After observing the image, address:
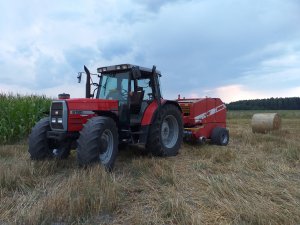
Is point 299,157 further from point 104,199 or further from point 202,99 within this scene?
point 104,199

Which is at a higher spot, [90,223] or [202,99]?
[202,99]

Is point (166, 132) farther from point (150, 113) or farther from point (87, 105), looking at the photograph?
point (87, 105)

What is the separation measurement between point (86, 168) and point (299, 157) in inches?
179

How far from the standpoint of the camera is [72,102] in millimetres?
7039

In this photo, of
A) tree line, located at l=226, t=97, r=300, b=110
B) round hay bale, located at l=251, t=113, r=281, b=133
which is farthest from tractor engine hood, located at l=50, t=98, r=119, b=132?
tree line, located at l=226, t=97, r=300, b=110

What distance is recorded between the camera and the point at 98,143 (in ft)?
21.2

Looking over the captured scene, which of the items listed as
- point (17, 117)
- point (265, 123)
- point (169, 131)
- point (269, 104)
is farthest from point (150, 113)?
point (269, 104)

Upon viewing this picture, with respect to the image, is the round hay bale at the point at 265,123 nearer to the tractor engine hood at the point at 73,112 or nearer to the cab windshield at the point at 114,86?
the cab windshield at the point at 114,86

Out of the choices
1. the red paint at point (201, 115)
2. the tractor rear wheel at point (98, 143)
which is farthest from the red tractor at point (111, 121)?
the red paint at point (201, 115)

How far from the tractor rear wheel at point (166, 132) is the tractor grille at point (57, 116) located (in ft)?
6.60

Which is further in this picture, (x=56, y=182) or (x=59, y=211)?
(x=56, y=182)

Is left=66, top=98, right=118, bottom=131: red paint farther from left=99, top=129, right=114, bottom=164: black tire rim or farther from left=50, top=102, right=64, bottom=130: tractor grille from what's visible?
left=99, top=129, right=114, bottom=164: black tire rim

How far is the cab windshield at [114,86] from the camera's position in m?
8.07

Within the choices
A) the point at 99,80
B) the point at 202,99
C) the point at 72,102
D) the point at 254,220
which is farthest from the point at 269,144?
the point at 254,220
